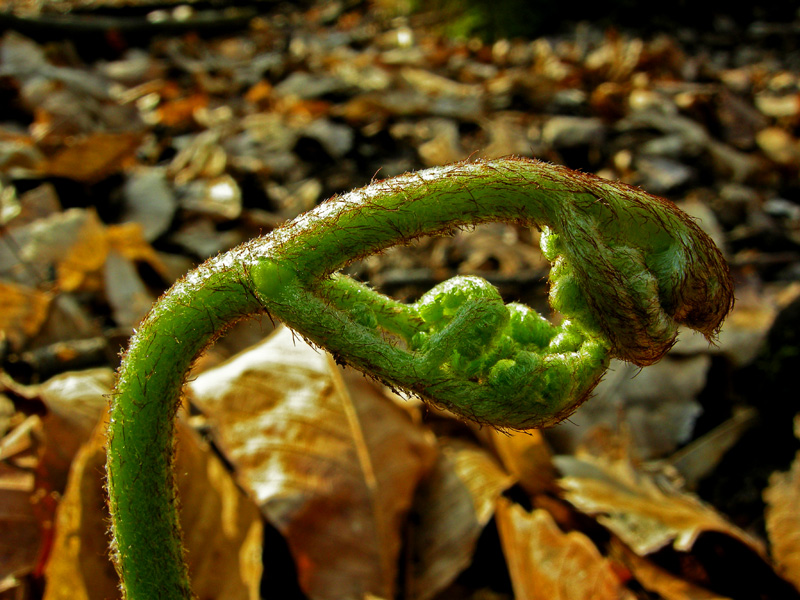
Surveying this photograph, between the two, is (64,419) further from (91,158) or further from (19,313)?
(91,158)

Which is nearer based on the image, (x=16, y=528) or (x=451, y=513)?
(x=16, y=528)

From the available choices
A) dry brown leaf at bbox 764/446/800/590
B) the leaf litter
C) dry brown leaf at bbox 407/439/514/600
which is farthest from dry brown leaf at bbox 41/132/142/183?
dry brown leaf at bbox 764/446/800/590

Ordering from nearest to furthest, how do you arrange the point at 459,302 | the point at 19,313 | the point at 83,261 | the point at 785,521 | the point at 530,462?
1. the point at 459,302
2. the point at 785,521
3. the point at 530,462
4. the point at 19,313
5. the point at 83,261

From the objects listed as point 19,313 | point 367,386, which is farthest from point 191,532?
point 19,313

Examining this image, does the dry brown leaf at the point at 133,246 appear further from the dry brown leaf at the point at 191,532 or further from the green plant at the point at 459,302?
the green plant at the point at 459,302

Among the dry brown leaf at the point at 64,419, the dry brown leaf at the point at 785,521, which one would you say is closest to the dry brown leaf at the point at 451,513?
the dry brown leaf at the point at 785,521

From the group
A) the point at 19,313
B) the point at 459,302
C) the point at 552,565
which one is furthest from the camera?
the point at 19,313

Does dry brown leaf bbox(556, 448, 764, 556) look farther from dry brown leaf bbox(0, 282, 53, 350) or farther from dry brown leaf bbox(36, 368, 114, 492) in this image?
dry brown leaf bbox(0, 282, 53, 350)
